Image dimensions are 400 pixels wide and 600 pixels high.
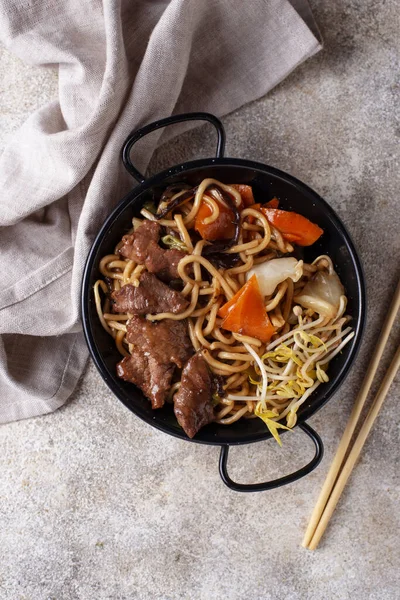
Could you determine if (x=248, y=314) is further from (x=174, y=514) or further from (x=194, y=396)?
(x=174, y=514)

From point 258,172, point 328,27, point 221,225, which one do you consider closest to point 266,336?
point 221,225

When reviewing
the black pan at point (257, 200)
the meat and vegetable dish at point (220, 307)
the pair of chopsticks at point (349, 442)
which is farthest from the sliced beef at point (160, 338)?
the pair of chopsticks at point (349, 442)

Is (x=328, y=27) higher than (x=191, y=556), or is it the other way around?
(x=328, y=27)

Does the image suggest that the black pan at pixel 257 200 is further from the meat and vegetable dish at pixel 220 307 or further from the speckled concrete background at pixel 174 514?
the speckled concrete background at pixel 174 514

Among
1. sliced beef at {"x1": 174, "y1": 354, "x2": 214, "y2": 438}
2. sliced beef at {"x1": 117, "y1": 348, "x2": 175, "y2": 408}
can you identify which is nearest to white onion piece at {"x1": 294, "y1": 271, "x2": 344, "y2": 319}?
sliced beef at {"x1": 174, "y1": 354, "x2": 214, "y2": 438}

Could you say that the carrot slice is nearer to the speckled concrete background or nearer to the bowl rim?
the bowl rim

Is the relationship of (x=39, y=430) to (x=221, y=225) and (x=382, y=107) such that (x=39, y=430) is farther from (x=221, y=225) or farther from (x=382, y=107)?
(x=382, y=107)

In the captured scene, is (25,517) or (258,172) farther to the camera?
(25,517)
